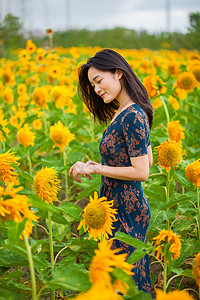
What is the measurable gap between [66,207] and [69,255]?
0.19 meters

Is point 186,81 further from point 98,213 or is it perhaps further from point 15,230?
point 15,230

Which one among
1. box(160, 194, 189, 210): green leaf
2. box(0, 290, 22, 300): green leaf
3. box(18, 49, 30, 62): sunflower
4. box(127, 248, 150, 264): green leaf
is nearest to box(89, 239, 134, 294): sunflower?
box(127, 248, 150, 264): green leaf

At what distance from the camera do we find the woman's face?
1.62m

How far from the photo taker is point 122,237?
1222 millimetres

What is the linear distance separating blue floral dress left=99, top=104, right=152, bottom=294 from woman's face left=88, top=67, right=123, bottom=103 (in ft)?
0.34

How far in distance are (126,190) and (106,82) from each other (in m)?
0.46

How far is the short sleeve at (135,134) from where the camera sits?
59.4 inches

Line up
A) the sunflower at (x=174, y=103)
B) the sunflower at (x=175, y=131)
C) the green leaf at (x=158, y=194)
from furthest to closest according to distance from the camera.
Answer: the sunflower at (x=174, y=103) → the sunflower at (x=175, y=131) → the green leaf at (x=158, y=194)

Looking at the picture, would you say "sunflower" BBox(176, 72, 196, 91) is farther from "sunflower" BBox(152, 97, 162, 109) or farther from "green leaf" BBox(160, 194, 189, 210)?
"green leaf" BBox(160, 194, 189, 210)

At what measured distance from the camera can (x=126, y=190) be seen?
1641 millimetres

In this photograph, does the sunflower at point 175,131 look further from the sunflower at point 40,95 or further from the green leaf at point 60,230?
the sunflower at point 40,95

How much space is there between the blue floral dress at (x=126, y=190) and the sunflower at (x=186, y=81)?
1.47 metres

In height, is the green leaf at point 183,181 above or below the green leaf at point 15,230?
below

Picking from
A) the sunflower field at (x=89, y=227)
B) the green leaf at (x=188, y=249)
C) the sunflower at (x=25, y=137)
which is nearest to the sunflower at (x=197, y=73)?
the sunflower field at (x=89, y=227)
